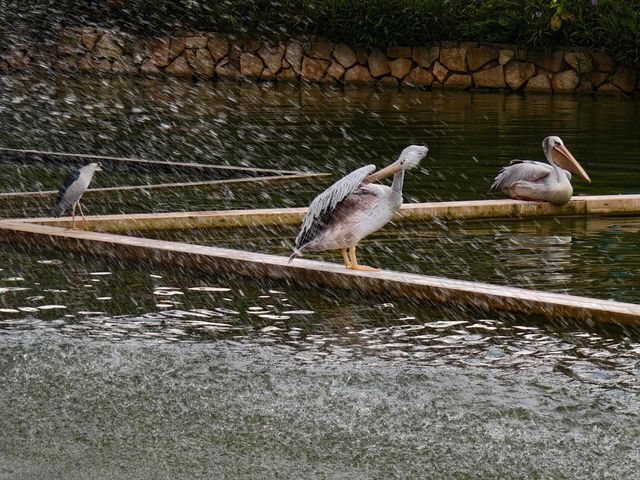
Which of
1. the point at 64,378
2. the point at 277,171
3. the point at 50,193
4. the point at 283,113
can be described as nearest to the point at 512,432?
the point at 64,378

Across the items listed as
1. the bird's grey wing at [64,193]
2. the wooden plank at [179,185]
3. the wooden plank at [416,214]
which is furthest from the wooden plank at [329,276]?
the wooden plank at [179,185]

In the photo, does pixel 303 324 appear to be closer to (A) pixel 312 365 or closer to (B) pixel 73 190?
(A) pixel 312 365

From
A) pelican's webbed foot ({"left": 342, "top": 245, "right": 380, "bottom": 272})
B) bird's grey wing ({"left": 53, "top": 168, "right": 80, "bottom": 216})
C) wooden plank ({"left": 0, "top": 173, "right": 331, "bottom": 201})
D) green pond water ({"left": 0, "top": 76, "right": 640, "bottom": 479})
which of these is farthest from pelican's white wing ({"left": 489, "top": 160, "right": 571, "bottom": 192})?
bird's grey wing ({"left": 53, "top": 168, "right": 80, "bottom": 216})

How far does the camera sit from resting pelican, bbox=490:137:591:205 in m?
10.8

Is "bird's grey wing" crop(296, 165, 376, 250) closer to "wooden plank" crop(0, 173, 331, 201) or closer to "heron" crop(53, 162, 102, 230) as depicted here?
"heron" crop(53, 162, 102, 230)

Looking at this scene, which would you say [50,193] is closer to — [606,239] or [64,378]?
[606,239]

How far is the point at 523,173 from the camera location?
10.9 meters

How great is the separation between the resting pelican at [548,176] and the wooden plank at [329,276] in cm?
329

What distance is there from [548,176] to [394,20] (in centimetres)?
1695

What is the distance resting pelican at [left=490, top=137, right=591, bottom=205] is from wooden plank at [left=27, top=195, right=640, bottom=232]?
0.33 ft

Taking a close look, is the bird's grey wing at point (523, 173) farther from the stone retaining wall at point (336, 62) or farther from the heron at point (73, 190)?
the stone retaining wall at point (336, 62)

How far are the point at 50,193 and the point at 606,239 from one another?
4739 millimetres

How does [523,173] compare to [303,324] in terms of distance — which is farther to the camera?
[523,173]

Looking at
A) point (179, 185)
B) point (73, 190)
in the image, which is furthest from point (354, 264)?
point (179, 185)
